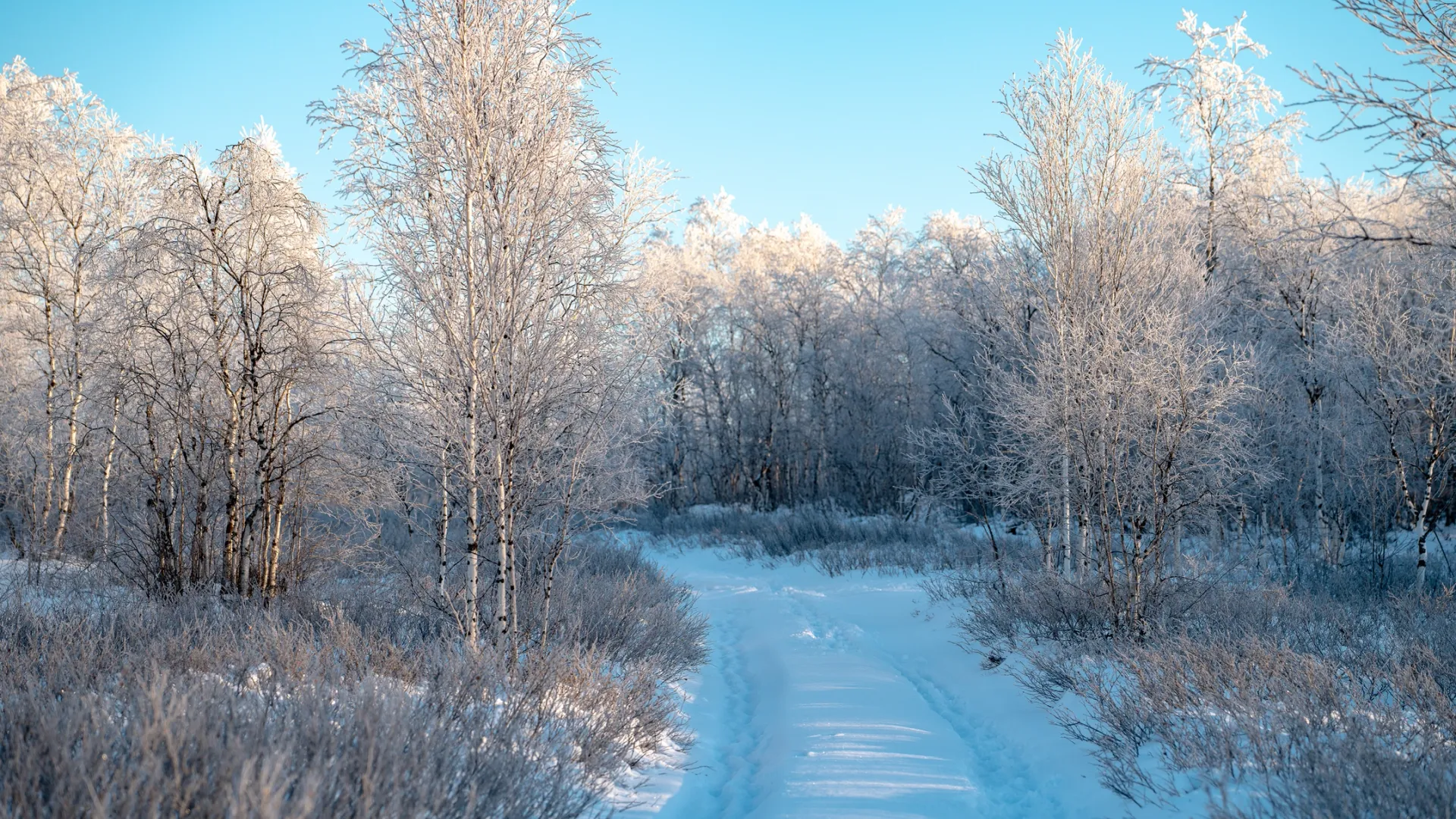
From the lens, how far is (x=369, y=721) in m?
2.88

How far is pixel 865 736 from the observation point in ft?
17.3

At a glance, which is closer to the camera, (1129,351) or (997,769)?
(997,769)

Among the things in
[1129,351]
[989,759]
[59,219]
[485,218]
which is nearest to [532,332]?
[485,218]

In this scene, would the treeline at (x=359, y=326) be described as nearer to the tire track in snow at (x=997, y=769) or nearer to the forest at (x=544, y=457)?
the forest at (x=544, y=457)

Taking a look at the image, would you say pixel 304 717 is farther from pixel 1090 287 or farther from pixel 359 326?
pixel 1090 287

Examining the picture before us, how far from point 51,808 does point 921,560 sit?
12684 millimetres

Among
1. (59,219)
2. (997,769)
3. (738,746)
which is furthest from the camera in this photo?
(59,219)

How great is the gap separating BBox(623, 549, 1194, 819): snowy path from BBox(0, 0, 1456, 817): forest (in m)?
0.30

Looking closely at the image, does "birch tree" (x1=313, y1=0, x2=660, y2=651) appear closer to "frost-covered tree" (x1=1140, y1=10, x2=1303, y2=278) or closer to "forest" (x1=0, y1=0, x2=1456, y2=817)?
"forest" (x1=0, y1=0, x2=1456, y2=817)

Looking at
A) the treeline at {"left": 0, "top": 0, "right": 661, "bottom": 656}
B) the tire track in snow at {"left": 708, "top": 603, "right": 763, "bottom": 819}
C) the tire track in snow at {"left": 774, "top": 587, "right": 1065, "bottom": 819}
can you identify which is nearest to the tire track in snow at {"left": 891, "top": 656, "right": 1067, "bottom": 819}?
the tire track in snow at {"left": 774, "top": 587, "right": 1065, "bottom": 819}

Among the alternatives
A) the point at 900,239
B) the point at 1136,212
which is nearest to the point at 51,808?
the point at 1136,212

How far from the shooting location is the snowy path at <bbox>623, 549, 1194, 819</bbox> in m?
4.27

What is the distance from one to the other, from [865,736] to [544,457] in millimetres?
3333

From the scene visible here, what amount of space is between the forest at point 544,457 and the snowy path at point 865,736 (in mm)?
297
